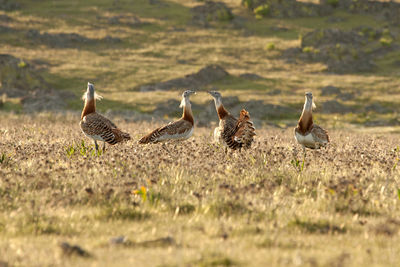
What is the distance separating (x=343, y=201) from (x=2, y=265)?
4808mm

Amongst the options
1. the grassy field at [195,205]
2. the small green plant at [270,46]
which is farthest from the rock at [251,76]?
the grassy field at [195,205]

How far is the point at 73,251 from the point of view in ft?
17.3

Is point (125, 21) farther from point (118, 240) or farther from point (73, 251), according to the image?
point (73, 251)

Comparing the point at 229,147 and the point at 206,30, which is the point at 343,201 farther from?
the point at 206,30

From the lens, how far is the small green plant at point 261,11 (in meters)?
66.5

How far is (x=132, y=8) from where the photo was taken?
6831 centimetres

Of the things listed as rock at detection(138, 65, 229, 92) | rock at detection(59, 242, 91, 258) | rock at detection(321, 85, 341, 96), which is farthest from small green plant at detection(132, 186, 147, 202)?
rock at detection(138, 65, 229, 92)

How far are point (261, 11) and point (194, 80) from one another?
28.5 metres

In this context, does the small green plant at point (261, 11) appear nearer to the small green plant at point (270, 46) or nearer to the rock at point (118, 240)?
the small green plant at point (270, 46)

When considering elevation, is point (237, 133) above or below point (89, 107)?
below

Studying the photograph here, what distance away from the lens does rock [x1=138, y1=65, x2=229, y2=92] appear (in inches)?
1580

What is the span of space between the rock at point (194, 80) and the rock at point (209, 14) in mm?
21621

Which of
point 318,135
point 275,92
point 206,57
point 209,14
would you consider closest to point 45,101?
point 275,92

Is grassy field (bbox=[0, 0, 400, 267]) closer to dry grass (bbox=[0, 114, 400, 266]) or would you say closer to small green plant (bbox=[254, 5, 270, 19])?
dry grass (bbox=[0, 114, 400, 266])
